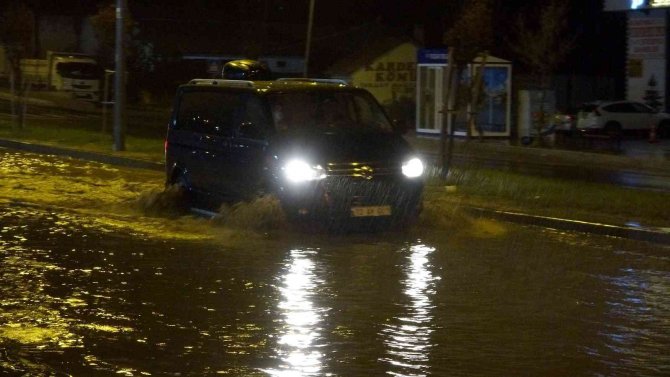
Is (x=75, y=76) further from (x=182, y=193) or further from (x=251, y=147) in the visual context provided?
(x=251, y=147)

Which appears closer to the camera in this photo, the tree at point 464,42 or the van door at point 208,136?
the van door at point 208,136

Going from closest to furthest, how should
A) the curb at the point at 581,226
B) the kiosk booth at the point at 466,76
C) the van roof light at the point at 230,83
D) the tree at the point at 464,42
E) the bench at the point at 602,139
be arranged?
the curb at the point at 581,226
the van roof light at the point at 230,83
the tree at the point at 464,42
the bench at the point at 602,139
the kiosk booth at the point at 466,76

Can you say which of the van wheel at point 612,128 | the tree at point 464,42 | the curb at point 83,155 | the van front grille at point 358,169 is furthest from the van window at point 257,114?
the van wheel at point 612,128

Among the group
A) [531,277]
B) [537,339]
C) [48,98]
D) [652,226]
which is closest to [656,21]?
[48,98]

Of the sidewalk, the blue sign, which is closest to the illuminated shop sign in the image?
the sidewalk

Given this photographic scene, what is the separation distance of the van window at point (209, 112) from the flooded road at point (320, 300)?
48.7 inches

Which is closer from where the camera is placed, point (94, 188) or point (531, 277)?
point (531, 277)

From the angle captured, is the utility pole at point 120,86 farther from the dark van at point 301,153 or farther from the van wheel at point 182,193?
the dark van at point 301,153

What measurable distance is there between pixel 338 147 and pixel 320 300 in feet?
Result: 12.0

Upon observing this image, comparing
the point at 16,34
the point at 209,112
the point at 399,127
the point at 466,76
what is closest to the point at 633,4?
the point at 466,76

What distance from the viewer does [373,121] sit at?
46.3ft

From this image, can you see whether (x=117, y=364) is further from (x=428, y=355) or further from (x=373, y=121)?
(x=373, y=121)

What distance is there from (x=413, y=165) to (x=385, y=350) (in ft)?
18.3

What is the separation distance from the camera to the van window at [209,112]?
13953 mm
